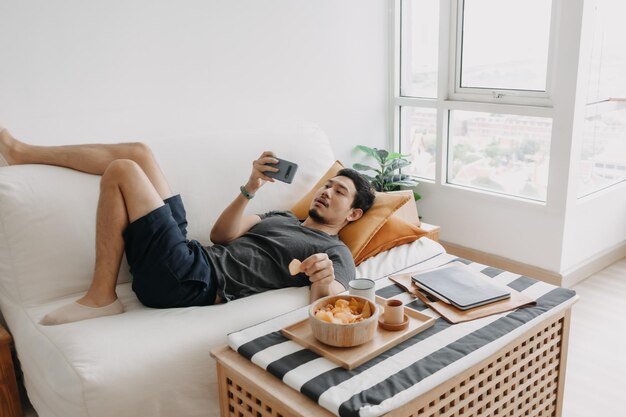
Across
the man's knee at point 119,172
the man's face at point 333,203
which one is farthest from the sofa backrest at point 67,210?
the man's face at point 333,203

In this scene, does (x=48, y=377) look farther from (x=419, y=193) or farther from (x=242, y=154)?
(x=419, y=193)

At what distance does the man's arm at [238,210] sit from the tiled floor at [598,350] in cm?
96

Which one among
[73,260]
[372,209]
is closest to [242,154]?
[372,209]

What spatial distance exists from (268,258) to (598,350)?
1.53m

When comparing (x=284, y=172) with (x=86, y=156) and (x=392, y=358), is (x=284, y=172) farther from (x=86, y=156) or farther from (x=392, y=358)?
(x=392, y=358)

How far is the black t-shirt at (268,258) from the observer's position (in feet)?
6.98

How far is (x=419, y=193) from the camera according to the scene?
12.2 ft

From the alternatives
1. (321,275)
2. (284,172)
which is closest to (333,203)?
(284,172)

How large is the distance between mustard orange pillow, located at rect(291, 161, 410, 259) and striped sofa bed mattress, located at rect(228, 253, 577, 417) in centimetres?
55

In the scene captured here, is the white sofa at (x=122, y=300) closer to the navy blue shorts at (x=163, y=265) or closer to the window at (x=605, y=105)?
Result: the navy blue shorts at (x=163, y=265)

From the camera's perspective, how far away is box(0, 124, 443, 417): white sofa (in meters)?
1.67

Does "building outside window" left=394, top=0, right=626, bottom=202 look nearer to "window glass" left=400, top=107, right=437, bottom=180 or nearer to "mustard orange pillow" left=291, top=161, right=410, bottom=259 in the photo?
"window glass" left=400, top=107, right=437, bottom=180

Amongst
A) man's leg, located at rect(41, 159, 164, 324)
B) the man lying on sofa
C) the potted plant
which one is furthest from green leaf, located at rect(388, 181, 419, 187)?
man's leg, located at rect(41, 159, 164, 324)

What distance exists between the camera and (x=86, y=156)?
222 centimetres
